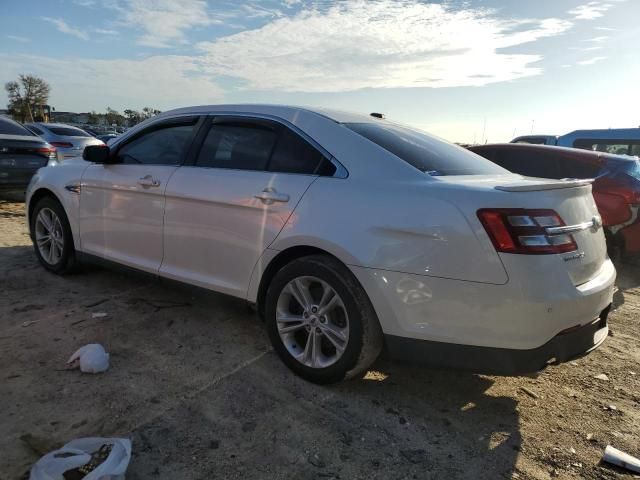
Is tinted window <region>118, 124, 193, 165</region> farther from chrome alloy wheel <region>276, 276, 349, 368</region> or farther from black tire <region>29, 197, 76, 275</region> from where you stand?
chrome alloy wheel <region>276, 276, 349, 368</region>

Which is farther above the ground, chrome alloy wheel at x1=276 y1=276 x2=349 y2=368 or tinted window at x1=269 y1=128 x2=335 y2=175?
tinted window at x1=269 y1=128 x2=335 y2=175

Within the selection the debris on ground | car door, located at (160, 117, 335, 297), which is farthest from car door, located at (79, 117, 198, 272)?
the debris on ground

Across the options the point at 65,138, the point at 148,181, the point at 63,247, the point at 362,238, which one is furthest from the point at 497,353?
the point at 65,138

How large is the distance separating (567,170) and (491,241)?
4.37m

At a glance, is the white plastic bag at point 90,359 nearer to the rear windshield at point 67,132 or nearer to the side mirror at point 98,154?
the side mirror at point 98,154

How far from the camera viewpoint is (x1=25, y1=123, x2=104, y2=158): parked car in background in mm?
12070

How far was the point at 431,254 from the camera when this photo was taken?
2.42 m

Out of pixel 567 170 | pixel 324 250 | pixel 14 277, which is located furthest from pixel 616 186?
pixel 14 277

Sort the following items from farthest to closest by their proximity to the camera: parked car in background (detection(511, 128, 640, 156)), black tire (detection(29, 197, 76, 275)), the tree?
the tree → parked car in background (detection(511, 128, 640, 156)) → black tire (detection(29, 197, 76, 275))

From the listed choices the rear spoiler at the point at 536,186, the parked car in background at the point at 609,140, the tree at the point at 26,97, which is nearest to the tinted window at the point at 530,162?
the rear spoiler at the point at 536,186

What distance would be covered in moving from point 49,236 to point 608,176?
603cm

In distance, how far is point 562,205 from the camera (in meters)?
2.50

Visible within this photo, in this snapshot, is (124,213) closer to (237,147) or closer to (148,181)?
(148,181)

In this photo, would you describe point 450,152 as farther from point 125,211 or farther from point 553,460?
point 125,211
